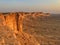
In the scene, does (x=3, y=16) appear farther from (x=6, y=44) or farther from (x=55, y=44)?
(x=55, y=44)

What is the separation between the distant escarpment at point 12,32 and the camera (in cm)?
1200

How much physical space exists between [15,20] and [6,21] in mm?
1773

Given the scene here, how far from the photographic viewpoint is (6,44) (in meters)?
11.2

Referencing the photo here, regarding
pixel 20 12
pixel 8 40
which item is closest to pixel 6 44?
pixel 8 40

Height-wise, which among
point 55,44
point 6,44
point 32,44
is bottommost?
point 55,44

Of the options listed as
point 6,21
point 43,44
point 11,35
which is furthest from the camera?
point 43,44

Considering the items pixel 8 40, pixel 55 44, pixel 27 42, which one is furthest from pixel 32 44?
pixel 55 44

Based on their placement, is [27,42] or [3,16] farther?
[3,16]

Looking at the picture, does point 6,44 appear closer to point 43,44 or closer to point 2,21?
point 2,21

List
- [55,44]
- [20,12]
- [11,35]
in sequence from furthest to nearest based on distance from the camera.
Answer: [55,44] → [20,12] → [11,35]

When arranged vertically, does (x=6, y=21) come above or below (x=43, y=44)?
above

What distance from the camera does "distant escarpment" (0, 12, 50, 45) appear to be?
12001 mm

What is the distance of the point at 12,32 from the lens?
44.7 ft

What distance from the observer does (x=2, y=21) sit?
16672 millimetres
